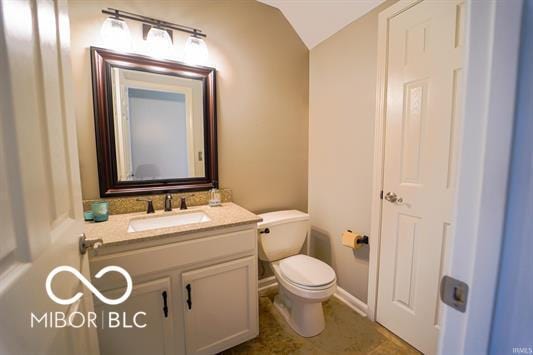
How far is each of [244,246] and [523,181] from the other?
1193 millimetres

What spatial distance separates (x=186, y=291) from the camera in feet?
3.96

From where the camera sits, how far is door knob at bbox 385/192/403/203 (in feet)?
4.77

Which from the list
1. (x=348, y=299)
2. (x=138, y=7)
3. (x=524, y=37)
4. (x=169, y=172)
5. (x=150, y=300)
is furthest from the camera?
(x=348, y=299)

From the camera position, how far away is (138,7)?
1419mm

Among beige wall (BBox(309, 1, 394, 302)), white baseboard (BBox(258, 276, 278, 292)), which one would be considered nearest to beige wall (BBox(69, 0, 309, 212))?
beige wall (BBox(309, 1, 394, 302))

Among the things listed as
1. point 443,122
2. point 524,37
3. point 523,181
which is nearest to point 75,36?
point 524,37

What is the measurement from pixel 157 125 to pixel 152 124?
0.10 feet

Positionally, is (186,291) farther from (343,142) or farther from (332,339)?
(343,142)

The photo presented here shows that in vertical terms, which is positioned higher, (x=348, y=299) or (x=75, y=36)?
(x=75, y=36)

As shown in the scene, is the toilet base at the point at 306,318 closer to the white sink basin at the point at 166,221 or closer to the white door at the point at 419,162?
the white door at the point at 419,162

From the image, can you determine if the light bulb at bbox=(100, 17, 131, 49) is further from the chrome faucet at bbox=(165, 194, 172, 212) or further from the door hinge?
the door hinge

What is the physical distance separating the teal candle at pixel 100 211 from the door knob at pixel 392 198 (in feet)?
5.88

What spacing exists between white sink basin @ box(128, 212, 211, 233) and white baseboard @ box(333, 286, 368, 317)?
1.35 metres

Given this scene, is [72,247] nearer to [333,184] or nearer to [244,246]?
[244,246]
